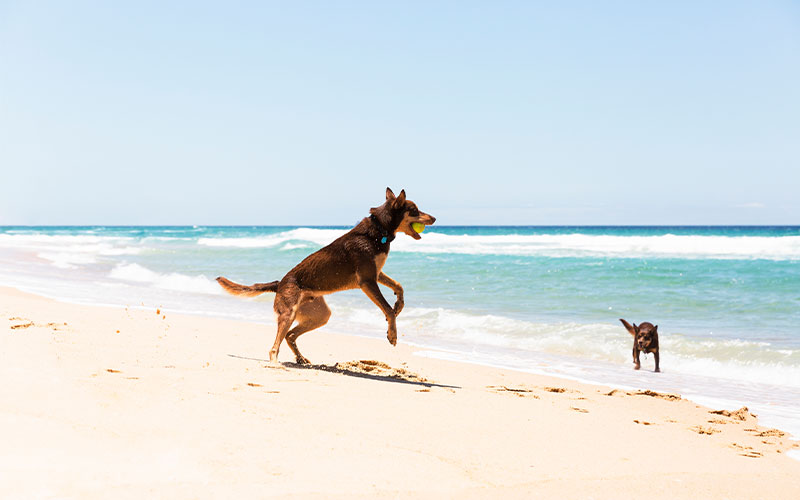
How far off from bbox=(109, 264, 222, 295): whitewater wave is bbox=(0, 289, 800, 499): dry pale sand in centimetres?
1020

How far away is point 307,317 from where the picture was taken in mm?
6695

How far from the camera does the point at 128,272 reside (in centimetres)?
2058

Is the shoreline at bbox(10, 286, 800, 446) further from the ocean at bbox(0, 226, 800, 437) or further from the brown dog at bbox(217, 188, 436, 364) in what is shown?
the brown dog at bbox(217, 188, 436, 364)

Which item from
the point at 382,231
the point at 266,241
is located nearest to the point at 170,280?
the point at 382,231

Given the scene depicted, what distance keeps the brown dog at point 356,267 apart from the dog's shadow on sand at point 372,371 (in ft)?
1.01

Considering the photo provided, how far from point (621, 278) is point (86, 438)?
16793 mm

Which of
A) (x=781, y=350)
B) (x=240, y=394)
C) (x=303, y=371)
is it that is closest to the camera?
(x=240, y=394)

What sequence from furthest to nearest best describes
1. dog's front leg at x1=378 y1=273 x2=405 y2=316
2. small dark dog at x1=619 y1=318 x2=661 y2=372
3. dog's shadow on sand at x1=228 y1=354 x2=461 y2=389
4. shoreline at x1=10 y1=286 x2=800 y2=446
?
small dark dog at x1=619 y1=318 x2=661 y2=372 → dog's front leg at x1=378 y1=273 x2=405 y2=316 → dog's shadow on sand at x1=228 y1=354 x2=461 y2=389 → shoreline at x1=10 y1=286 x2=800 y2=446

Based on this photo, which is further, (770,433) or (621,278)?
(621,278)

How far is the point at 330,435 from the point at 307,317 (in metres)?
3.18

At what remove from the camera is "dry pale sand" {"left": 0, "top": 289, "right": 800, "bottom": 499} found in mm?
2834

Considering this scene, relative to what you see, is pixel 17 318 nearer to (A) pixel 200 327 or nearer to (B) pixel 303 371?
(A) pixel 200 327

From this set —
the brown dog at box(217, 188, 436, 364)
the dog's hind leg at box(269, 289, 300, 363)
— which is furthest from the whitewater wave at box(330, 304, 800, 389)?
the dog's hind leg at box(269, 289, 300, 363)

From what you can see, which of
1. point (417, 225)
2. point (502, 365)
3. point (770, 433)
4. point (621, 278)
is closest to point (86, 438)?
point (417, 225)
